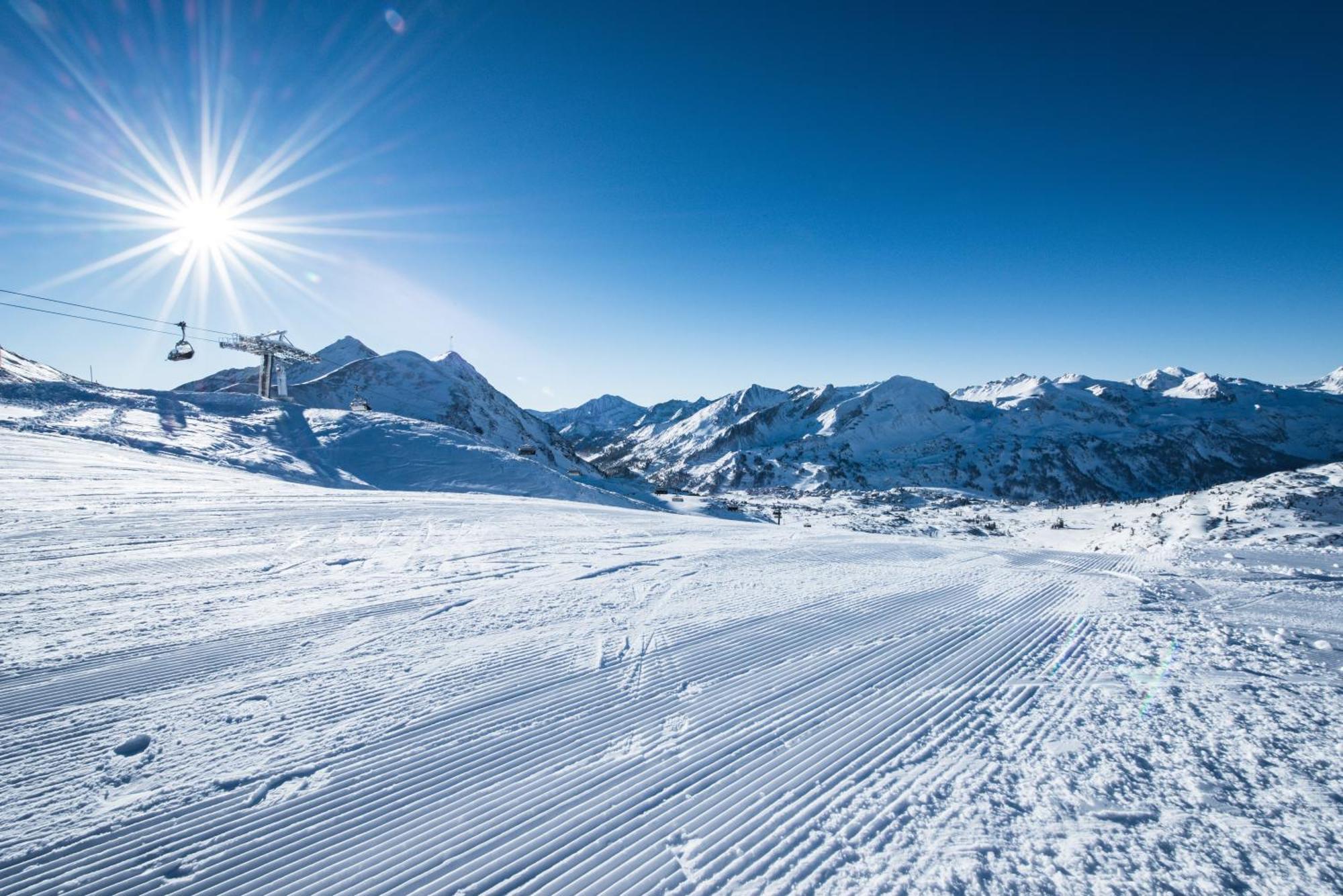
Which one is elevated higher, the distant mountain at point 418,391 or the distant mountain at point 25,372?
the distant mountain at point 418,391

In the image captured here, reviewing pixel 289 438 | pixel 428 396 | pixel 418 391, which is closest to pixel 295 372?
pixel 418 391

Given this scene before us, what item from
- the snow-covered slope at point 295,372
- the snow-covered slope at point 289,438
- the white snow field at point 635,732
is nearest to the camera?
the white snow field at point 635,732

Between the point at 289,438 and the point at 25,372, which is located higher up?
the point at 25,372

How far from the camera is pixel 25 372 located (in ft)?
113

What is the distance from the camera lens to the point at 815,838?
394cm

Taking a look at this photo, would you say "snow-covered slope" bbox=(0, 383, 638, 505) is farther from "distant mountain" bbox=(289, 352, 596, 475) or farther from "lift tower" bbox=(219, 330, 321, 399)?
"distant mountain" bbox=(289, 352, 596, 475)

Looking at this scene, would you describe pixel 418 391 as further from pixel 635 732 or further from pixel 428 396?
pixel 635 732

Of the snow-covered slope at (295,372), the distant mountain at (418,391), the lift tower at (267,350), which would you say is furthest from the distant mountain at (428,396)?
the lift tower at (267,350)

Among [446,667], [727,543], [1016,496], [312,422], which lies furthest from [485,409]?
[1016,496]

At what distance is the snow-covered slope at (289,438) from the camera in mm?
25969

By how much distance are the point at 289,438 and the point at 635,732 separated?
37.0 metres

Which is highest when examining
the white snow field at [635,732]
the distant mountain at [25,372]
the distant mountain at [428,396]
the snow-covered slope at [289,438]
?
the distant mountain at [428,396]

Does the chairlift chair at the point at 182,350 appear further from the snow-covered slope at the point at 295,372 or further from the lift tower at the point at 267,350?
the snow-covered slope at the point at 295,372

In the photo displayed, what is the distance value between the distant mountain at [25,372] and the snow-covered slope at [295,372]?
198ft
